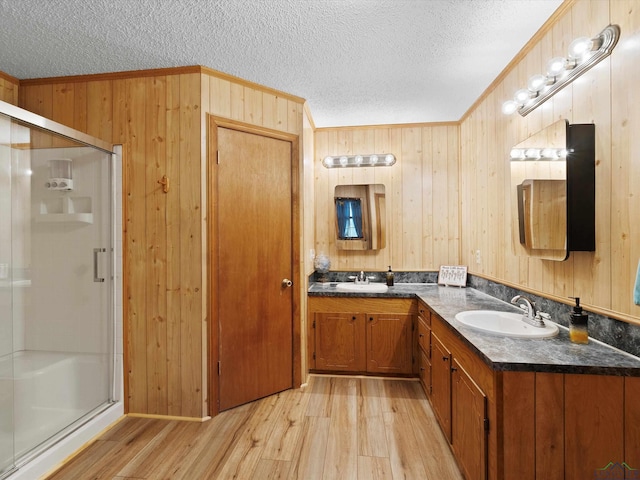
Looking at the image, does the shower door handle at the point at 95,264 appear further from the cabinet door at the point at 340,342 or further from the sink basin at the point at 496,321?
the sink basin at the point at 496,321

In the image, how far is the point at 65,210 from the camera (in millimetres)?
2176

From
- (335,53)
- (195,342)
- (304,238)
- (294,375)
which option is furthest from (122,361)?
(335,53)

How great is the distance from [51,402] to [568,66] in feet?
11.9

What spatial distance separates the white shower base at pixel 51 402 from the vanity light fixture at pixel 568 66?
3.38 metres

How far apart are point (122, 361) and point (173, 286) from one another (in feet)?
2.26

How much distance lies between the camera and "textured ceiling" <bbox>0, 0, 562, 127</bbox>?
5.51ft

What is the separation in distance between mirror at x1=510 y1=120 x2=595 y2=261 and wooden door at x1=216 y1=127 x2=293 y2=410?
171 cm

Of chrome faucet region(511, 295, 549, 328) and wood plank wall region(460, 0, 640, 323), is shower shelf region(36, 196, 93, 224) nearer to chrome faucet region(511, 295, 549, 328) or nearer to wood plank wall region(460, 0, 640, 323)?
chrome faucet region(511, 295, 549, 328)

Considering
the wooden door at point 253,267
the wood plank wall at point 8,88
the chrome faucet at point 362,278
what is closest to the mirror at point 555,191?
the chrome faucet at point 362,278

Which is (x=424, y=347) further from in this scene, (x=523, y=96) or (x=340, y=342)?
(x=523, y=96)

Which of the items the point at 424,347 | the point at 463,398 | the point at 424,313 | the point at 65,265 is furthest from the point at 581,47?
the point at 65,265

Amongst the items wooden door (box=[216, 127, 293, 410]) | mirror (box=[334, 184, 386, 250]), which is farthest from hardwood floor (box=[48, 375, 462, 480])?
mirror (box=[334, 184, 386, 250])

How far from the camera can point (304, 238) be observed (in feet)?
9.17

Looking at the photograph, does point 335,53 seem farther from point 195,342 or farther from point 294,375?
point 294,375
